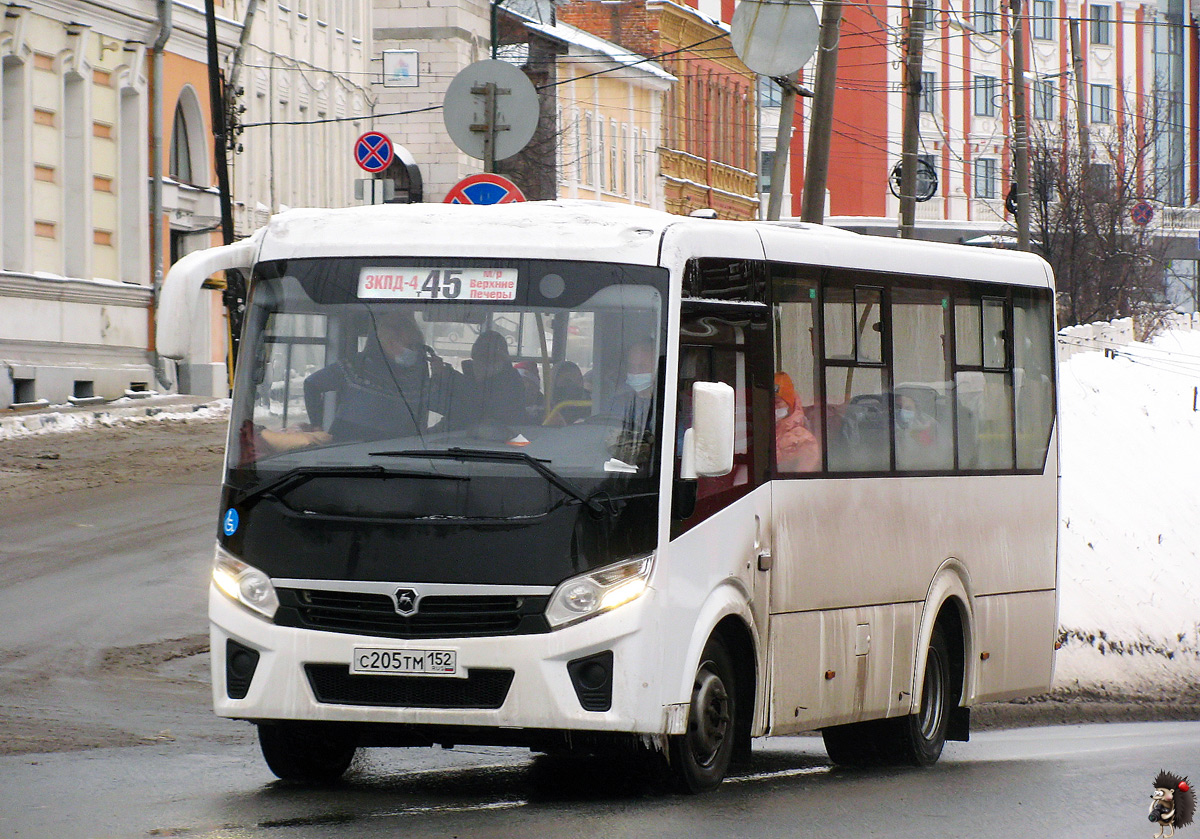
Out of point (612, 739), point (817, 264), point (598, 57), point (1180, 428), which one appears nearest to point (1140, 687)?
point (817, 264)

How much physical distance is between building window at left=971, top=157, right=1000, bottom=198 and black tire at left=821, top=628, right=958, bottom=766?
7855 cm

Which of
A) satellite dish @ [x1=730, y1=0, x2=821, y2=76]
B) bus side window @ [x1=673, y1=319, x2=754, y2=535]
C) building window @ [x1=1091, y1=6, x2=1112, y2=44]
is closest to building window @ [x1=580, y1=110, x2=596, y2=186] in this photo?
building window @ [x1=1091, y1=6, x2=1112, y2=44]

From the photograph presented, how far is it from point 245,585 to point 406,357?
110 cm

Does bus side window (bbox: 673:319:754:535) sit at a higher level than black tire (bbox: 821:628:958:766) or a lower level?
higher

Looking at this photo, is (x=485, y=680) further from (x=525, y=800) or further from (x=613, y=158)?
(x=613, y=158)

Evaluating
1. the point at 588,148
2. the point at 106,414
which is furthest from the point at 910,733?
the point at 588,148

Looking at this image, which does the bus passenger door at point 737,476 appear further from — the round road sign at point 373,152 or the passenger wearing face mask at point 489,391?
the round road sign at point 373,152

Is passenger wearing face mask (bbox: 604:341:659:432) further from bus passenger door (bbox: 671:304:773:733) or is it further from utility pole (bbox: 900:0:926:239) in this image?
utility pole (bbox: 900:0:926:239)

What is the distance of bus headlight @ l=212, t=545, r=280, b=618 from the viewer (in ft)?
28.9

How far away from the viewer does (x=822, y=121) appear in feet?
70.2

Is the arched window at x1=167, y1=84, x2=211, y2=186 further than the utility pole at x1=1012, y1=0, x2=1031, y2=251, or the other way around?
the arched window at x1=167, y1=84, x2=211, y2=186

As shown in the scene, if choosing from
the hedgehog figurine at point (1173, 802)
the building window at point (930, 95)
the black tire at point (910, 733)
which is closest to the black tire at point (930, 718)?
the black tire at point (910, 733)

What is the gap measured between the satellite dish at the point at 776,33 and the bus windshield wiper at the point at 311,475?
10836 millimetres

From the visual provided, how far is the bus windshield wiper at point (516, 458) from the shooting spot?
28.3ft
